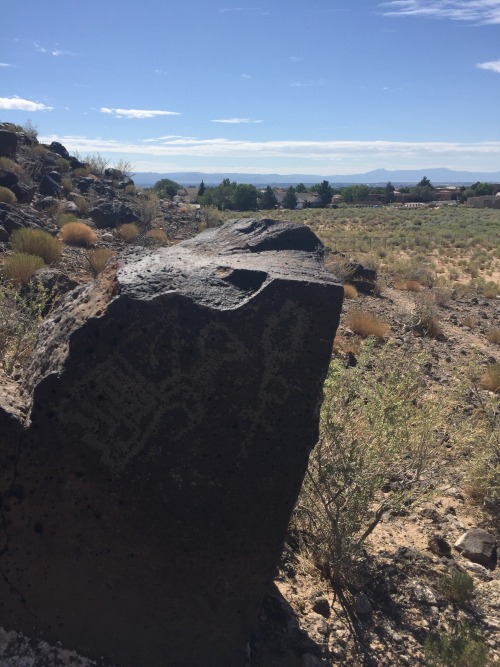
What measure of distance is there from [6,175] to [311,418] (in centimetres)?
1758

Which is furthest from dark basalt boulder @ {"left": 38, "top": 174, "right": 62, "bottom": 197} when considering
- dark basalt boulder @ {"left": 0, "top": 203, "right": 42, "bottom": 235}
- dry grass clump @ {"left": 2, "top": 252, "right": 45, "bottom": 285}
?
dry grass clump @ {"left": 2, "top": 252, "right": 45, "bottom": 285}

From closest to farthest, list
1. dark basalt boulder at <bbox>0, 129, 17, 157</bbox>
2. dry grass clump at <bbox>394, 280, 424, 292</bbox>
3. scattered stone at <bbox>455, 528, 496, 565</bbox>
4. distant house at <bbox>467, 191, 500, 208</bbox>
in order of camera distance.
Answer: scattered stone at <bbox>455, 528, 496, 565</bbox>
dry grass clump at <bbox>394, 280, 424, 292</bbox>
dark basalt boulder at <bbox>0, 129, 17, 157</bbox>
distant house at <bbox>467, 191, 500, 208</bbox>

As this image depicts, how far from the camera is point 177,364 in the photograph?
285 cm

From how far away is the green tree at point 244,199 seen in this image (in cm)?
4681

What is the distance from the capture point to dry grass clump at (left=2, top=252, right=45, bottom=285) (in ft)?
31.2

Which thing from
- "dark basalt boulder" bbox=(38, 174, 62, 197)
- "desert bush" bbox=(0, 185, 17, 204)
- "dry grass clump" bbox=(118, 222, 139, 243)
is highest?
"dark basalt boulder" bbox=(38, 174, 62, 197)

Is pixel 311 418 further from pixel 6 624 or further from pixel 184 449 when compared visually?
pixel 6 624

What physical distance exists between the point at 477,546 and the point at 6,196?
51.8 ft

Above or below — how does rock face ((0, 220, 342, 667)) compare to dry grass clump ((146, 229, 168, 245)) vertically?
below

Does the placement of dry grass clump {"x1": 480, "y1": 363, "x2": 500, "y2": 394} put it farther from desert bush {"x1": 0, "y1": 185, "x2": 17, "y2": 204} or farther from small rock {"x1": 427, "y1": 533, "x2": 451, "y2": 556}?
desert bush {"x1": 0, "y1": 185, "x2": 17, "y2": 204}

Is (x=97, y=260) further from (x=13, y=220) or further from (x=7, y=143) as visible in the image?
(x=7, y=143)

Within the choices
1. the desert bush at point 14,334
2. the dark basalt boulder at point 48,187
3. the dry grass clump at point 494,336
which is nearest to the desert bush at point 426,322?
the dry grass clump at point 494,336

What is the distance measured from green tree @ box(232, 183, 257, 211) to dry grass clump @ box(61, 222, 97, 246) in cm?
3300

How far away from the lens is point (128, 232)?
17.1m
